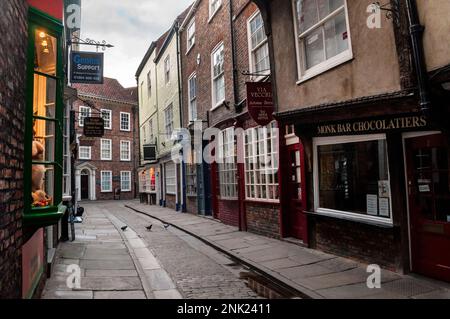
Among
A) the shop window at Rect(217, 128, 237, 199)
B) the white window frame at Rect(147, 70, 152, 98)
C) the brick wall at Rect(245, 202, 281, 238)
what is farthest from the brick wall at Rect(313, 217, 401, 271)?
the white window frame at Rect(147, 70, 152, 98)

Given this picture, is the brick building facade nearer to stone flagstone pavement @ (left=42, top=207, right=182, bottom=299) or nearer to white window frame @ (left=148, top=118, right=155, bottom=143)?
white window frame @ (left=148, top=118, right=155, bottom=143)

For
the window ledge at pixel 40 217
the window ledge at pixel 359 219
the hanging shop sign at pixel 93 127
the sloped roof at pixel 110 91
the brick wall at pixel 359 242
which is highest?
the sloped roof at pixel 110 91

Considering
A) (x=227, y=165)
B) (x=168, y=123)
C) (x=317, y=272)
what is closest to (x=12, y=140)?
(x=317, y=272)

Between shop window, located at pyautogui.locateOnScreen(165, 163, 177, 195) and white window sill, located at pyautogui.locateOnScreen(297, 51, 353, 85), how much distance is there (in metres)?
13.2

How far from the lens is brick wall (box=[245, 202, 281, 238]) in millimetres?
9828

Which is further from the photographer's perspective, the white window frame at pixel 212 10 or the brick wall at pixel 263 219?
the white window frame at pixel 212 10

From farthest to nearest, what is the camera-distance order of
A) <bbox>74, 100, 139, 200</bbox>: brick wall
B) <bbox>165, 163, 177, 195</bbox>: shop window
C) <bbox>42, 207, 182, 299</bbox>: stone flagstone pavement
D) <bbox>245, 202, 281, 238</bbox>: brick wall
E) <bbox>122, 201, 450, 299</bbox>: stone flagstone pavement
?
<bbox>74, 100, 139, 200</bbox>: brick wall → <bbox>165, 163, 177, 195</bbox>: shop window → <bbox>245, 202, 281, 238</bbox>: brick wall → <bbox>42, 207, 182, 299</bbox>: stone flagstone pavement → <bbox>122, 201, 450, 299</bbox>: stone flagstone pavement

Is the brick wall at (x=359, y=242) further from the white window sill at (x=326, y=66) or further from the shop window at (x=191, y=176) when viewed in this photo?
the shop window at (x=191, y=176)

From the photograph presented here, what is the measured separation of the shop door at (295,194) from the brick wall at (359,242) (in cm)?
76

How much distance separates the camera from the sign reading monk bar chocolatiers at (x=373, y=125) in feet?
18.5

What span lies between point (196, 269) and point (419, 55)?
533 cm

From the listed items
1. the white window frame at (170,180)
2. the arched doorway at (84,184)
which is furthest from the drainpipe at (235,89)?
the arched doorway at (84,184)

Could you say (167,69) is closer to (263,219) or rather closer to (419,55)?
(263,219)
